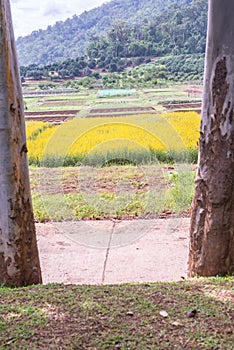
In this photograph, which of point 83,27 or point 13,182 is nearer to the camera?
point 13,182

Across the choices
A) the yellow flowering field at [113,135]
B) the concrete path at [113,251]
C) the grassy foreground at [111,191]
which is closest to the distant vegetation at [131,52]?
the yellow flowering field at [113,135]

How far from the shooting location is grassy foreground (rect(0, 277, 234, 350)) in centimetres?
141

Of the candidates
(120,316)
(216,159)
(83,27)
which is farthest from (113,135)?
(120,316)

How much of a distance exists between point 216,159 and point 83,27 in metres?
3.48

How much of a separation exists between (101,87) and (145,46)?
76 centimetres

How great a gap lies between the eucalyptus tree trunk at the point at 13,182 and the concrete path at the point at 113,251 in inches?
25.0

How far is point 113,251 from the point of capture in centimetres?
317

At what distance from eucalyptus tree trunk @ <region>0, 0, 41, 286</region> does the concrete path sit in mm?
634

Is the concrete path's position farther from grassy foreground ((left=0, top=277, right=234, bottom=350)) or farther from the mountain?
the mountain

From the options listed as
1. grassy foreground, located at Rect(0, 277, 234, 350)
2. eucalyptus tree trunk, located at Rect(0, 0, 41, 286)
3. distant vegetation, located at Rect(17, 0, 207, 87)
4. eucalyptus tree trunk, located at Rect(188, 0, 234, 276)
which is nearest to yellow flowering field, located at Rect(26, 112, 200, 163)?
distant vegetation, located at Rect(17, 0, 207, 87)

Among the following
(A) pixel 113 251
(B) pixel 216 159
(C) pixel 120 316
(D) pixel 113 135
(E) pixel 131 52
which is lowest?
(A) pixel 113 251

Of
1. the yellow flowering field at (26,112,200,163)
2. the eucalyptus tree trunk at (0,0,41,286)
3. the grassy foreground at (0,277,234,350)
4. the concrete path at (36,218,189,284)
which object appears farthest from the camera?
the yellow flowering field at (26,112,200,163)

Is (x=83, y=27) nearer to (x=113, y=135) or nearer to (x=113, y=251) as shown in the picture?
(x=113, y=135)

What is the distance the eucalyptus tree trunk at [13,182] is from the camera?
1.87 metres
